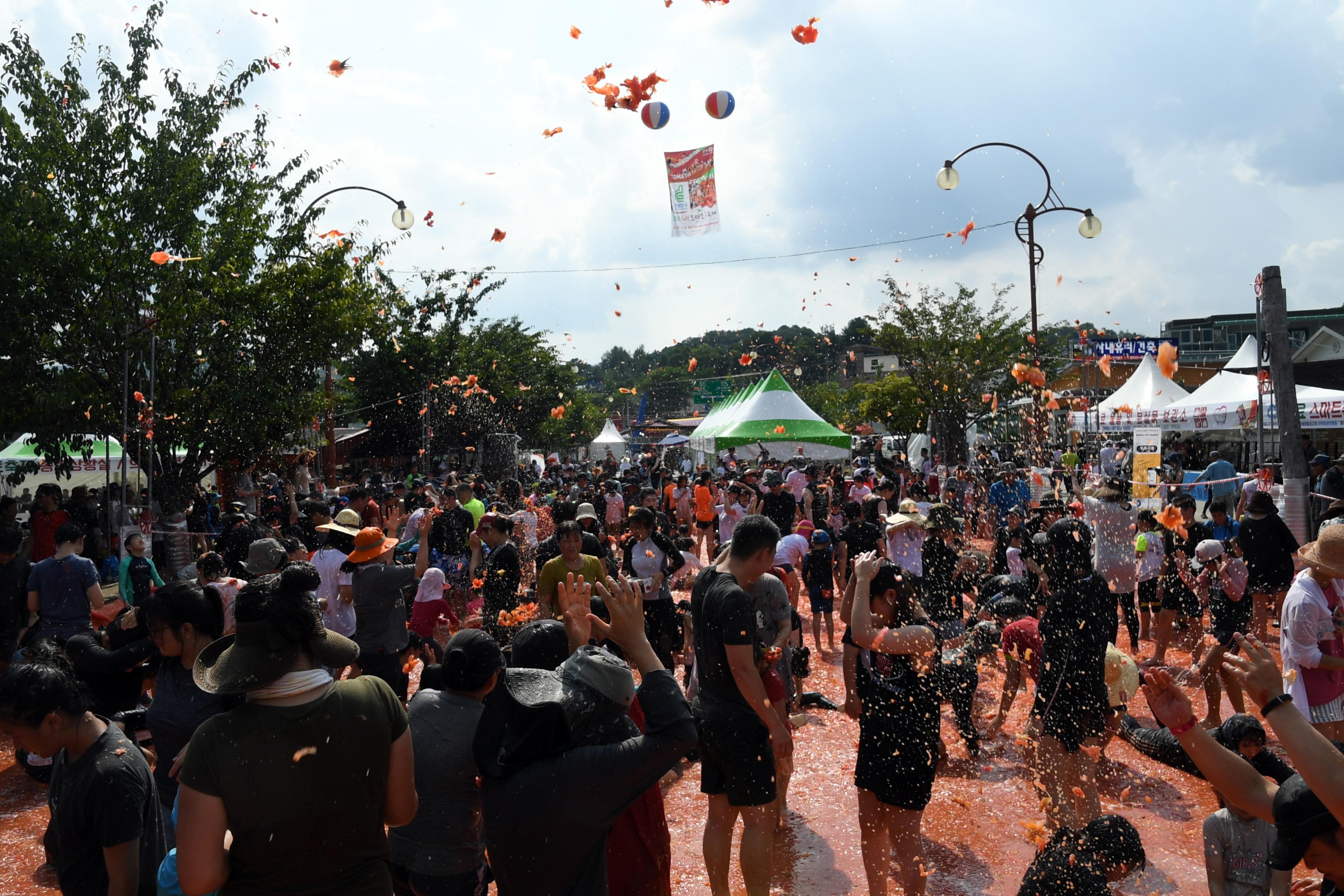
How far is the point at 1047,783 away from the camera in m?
4.58

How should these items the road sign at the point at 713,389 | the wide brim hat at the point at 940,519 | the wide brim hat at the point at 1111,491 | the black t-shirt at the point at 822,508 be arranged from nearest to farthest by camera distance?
the wide brim hat at the point at 1111,491
the wide brim hat at the point at 940,519
the black t-shirt at the point at 822,508
the road sign at the point at 713,389

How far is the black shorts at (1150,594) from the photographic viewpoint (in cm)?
797

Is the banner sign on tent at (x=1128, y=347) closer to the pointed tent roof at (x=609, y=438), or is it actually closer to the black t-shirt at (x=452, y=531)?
the pointed tent roof at (x=609, y=438)

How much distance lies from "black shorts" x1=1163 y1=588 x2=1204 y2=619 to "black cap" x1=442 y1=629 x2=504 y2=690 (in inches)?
271

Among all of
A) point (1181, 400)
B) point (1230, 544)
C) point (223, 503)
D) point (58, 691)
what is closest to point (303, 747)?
point (58, 691)

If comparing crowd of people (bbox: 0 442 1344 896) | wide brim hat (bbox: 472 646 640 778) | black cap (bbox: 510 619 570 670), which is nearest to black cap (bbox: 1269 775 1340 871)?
crowd of people (bbox: 0 442 1344 896)

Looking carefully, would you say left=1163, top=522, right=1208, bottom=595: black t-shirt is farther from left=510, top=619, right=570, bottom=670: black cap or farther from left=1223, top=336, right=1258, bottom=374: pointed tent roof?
left=1223, top=336, right=1258, bottom=374: pointed tent roof

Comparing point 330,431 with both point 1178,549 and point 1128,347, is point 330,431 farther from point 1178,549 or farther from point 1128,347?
point 1128,347

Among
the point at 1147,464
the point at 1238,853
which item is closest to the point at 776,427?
the point at 1147,464

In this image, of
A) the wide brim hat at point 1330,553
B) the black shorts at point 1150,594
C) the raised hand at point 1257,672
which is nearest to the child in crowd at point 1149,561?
the black shorts at point 1150,594

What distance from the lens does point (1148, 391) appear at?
20562mm

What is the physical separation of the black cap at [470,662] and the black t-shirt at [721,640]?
1.08m

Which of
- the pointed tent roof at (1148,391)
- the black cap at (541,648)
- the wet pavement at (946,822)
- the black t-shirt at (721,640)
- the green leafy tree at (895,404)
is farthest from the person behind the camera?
the green leafy tree at (895,404)

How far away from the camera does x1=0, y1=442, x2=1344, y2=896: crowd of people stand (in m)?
2.17
